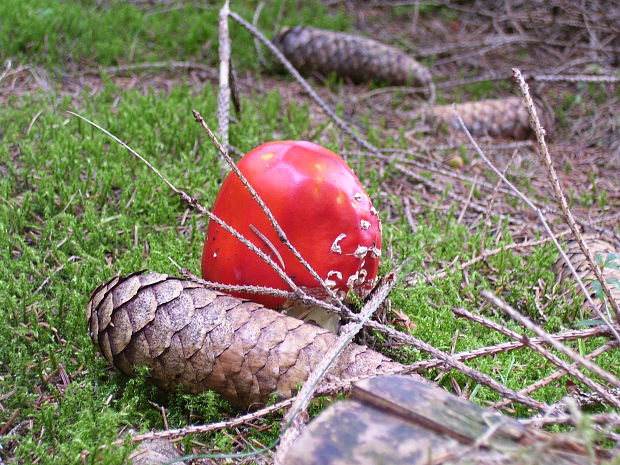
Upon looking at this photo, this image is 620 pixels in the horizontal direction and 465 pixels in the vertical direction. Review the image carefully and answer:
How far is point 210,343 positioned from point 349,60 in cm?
341

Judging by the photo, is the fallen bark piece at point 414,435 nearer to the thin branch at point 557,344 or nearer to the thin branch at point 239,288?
the thin branch at point 557,344

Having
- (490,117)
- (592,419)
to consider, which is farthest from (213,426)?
(490,117)

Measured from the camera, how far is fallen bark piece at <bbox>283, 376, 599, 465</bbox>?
935mm

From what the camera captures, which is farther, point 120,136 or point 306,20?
point 306,20

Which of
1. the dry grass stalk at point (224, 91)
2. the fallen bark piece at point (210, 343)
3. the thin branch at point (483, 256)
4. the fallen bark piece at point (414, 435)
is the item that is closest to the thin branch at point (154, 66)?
the dry grass stalk at point (224, 91)

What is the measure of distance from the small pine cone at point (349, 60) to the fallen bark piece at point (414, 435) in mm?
3766

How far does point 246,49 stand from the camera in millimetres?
4555

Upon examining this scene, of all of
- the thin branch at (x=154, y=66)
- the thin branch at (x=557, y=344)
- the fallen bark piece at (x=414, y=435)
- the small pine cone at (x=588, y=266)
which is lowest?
the small pine cone at (x=588, y=266)

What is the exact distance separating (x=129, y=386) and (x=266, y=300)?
45 cm

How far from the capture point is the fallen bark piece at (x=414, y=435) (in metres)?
0.94

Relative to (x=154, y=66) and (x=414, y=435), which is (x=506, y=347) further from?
(x=154, y=66)

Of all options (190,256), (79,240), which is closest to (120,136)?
(79,240)

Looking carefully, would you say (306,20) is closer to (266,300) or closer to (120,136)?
(120,136)

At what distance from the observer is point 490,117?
13.8 feet
